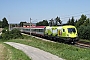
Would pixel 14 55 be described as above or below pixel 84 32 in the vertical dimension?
below

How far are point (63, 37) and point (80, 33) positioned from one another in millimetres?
18619

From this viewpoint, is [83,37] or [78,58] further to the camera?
[83,37]

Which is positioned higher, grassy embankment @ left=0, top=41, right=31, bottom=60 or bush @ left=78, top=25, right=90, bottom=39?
bush @ left=78, top=25, right=90, bottom=39

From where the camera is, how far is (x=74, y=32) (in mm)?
39750

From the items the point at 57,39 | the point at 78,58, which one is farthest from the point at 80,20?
the point at 78,58

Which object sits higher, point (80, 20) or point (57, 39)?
point (80, 20)

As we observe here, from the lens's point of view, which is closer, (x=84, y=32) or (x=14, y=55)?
(x=14, y=55)

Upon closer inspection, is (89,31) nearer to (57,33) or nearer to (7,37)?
(57,33)

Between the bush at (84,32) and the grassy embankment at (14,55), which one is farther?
the bush at (84,32)

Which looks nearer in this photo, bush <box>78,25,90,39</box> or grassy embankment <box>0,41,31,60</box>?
grassy embankment <box>0,41,31,60</box>

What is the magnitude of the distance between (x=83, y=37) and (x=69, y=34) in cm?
1885

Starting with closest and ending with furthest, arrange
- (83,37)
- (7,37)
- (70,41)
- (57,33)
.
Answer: (70,41)
(57,33)
(83,37)
(7,37)

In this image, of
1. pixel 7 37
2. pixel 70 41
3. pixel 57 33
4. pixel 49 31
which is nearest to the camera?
pixel 70 41

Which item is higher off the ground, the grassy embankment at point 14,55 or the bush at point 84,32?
the bush at point 84,32
